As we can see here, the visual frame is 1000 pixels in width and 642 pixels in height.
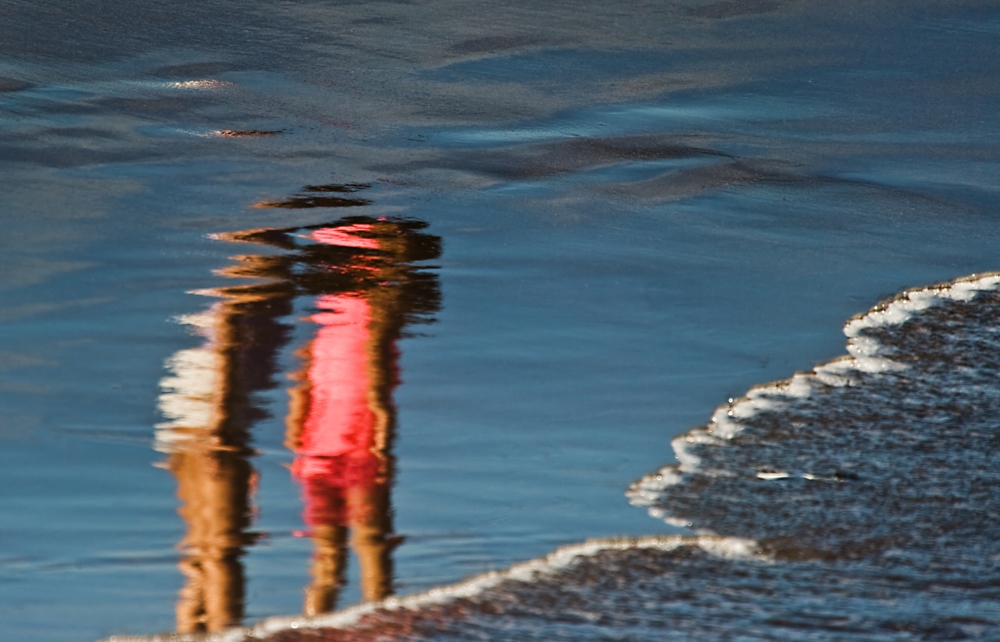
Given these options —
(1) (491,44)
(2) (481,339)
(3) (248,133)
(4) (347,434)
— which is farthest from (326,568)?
(1) (491,44)

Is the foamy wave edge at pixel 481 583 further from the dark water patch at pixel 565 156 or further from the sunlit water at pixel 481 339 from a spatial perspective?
the dark water patch at pixel 565 156

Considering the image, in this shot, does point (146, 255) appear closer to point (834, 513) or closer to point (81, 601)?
point (81, 601)

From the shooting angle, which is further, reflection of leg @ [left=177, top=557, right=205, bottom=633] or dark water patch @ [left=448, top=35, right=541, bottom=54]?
dark water patch @ [left=448, top=35, right=541, bottom=54]

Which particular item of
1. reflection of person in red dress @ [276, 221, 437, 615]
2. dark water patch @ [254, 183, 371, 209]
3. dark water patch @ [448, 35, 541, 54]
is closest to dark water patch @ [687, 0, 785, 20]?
dark water patch @ [448, 35, 541, 54]

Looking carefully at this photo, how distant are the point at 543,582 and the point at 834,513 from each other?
575 mm

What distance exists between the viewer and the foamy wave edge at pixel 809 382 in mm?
2467

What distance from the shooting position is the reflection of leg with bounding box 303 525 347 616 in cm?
201

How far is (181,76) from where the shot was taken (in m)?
5.65

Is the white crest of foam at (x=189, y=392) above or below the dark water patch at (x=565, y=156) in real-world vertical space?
below

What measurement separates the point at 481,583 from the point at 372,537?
0.75 feet

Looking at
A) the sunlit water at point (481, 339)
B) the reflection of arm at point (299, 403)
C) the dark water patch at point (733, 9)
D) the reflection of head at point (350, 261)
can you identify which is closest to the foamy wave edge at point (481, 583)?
the sunlit water at point (481, 339)

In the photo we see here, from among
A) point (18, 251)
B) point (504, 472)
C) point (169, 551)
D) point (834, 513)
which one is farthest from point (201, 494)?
point (18, 251)

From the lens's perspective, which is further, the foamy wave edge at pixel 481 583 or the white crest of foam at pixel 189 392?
the white crest of foam at pixel 189 392

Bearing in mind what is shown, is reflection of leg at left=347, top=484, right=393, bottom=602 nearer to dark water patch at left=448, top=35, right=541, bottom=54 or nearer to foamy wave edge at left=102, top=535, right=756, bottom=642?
foamy wave edge at left=102, top=535, right=756, bottom=642
